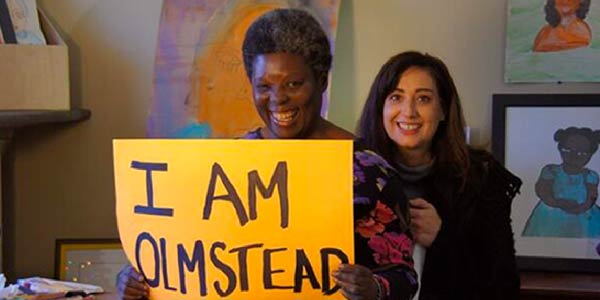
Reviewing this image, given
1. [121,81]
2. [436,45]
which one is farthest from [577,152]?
[121,81]

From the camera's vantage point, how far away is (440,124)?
1.22 m

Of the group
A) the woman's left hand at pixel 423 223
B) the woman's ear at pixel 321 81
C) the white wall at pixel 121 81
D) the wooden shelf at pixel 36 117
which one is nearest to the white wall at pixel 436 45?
the white wall at pixel 121 81

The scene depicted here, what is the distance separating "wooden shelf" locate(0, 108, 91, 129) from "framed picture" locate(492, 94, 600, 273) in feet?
3.35

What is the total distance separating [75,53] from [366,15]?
0.75 metres

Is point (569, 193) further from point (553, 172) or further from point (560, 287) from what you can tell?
point (560, 287)

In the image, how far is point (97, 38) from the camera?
1.75 metres

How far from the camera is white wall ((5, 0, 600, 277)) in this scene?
1.63 m

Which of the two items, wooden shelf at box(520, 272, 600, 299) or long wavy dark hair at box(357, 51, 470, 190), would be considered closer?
long wavy dark hair at box(357, 51, 470, 190)

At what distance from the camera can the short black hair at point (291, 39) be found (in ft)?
2.84

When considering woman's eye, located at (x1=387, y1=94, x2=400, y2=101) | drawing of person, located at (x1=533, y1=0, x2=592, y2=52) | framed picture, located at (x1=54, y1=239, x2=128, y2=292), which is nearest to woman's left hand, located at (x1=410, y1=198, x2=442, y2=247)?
woman's eye, located at (x1=387, y1=94, x2=400, y2=101)

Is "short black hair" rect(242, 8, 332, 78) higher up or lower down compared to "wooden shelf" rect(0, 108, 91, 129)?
higher up

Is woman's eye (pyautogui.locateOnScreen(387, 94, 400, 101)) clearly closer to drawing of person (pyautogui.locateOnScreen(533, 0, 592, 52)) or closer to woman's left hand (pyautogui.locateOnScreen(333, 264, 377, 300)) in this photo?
woman's left hand (pyautogui.locateOnScreen(333, 264, 377, 300))

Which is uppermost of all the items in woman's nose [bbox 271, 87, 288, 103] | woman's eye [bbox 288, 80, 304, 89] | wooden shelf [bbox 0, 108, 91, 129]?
woman's eye [bbox 288, 80, 304, 89]

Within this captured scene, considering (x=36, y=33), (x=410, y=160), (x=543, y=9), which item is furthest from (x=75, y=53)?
(x=543, y=9)
